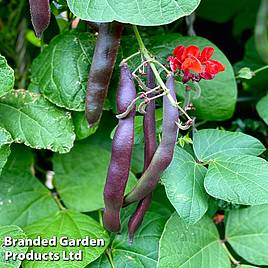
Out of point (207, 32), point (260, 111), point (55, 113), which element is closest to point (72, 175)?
point (55, 113)

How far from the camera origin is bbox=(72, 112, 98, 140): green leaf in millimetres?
1190

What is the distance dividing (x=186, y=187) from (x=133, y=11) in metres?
0.33

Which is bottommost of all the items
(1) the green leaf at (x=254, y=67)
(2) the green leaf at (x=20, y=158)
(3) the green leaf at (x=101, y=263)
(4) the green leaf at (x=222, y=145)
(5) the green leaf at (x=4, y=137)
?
(3) the green leaf at (x=101, y=263)

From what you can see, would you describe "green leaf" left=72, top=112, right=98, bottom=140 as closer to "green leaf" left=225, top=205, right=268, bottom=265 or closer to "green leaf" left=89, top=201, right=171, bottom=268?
"green leaf" left=89, top=201, right=171, bottom=268

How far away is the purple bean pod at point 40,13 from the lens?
974 mm

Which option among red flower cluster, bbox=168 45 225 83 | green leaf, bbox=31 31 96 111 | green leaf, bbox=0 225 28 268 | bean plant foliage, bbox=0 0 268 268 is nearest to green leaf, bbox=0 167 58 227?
bean plant foliage, bbox=0 0 268 268

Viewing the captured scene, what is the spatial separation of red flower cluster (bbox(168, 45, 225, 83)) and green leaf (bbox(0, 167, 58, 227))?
0.44 m

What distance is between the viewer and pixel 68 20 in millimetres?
1271

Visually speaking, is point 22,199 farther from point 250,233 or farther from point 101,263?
point 250,233

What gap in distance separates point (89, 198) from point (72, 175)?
3.2 inches

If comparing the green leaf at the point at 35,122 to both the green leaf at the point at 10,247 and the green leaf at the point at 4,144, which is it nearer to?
the green leaf at the point at 4,144

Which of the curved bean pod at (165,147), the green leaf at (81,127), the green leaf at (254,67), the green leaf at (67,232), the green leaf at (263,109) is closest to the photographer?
the curved bean pod at (165,147)

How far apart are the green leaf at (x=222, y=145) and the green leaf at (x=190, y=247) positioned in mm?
145

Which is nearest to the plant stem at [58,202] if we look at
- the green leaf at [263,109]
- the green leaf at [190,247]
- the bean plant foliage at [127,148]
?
the bean plant foliage at [127,148]
